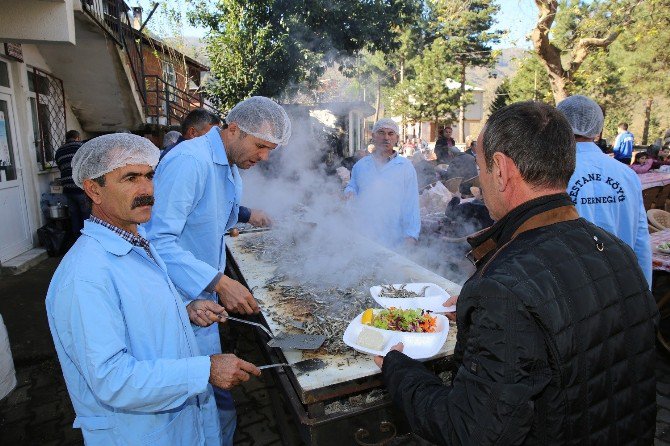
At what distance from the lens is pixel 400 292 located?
2.62 metres

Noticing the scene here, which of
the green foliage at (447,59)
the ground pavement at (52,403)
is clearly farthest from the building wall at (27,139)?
the green foliage at (447,59)

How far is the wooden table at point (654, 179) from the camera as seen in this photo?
7819 millimetres

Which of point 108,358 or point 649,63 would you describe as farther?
point 649,63

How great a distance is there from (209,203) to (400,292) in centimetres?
131

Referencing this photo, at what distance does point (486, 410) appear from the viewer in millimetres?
1108

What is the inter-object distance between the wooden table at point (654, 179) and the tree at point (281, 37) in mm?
8413

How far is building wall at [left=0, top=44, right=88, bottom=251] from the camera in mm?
7336

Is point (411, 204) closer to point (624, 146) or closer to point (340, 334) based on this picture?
point (340, 334)

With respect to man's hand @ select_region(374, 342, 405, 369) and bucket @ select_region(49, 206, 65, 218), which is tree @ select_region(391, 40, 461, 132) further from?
man's hand @ select_region(374, 342, 405, 369)

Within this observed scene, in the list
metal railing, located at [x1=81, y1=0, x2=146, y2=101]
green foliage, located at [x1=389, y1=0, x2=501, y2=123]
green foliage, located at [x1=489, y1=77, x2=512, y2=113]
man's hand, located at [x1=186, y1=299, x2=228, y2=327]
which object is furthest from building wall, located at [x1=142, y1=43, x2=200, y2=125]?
green foliage, located at [x1=489, y1=77, x2=512, y2=113]

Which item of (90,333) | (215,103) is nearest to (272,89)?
(215,103)

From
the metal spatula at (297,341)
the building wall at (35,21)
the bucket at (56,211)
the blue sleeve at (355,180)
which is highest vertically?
the building wall at (35,21)

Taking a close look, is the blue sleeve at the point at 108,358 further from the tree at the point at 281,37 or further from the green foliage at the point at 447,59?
the green foliage at the point at 447,59

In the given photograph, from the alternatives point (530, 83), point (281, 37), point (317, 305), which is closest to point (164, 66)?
point (281, 37)
